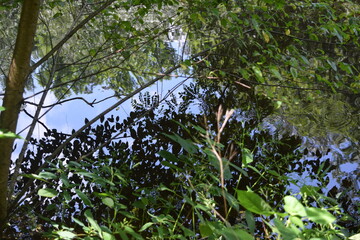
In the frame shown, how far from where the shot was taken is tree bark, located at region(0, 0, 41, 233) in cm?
153

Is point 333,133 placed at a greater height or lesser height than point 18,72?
lesser

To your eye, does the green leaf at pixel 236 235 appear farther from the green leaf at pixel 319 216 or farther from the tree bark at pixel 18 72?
the tree bark at pixel 18 72

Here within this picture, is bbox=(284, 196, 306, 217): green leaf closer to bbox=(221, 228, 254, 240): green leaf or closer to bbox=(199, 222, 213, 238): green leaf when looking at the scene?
bbox=(221, 228, 254, 240): green leaf

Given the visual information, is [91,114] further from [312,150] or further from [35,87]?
[312,150]

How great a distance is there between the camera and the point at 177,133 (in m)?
2.67

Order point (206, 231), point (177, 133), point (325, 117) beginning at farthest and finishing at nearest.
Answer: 1. point (325, 117)
2. point (177, 133)
3. point (206, 231)

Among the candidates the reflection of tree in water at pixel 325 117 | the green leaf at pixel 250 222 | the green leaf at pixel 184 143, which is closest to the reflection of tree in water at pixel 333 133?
the reflection of tree in water at pixel 325 117

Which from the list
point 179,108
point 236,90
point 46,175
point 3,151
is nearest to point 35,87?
point 179,108

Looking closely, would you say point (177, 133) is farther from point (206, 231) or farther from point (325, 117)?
point (206, 231)

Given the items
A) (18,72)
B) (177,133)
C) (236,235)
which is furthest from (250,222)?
(177,133)

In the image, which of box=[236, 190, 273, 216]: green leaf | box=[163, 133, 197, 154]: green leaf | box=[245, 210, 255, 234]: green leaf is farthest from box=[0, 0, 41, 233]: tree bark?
box=[236, 190, 273, 216]: green leaf

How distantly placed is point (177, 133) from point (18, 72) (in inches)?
49.6

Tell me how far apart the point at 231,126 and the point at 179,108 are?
1.85ft

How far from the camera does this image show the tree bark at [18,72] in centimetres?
153
